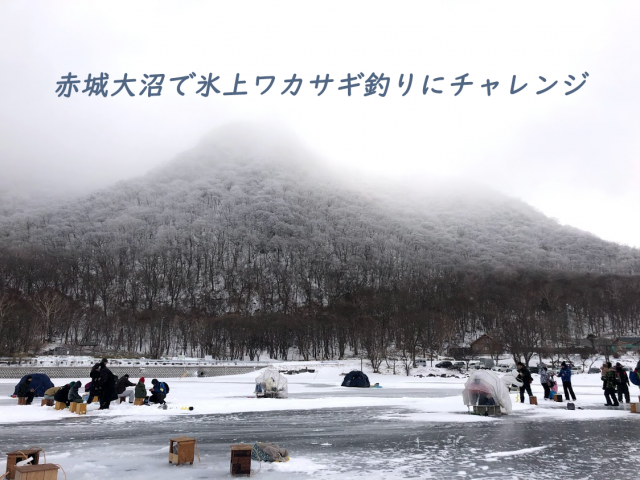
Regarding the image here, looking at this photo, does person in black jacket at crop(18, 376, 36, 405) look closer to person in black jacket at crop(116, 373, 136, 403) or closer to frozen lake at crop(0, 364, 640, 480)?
frozen lake at crop(0, 364, 640, 480)

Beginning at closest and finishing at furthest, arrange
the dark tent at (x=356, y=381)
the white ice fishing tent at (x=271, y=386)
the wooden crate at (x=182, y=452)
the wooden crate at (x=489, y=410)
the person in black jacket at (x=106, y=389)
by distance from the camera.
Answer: the wooden crate at (x=182, y=452)
the wooden crate at (x=489, y=410)
the person in black jacket at (x=106, y=389)
the white ice fishing tent at (x=271, y=386)
the dark tent at (x=356, y=381)

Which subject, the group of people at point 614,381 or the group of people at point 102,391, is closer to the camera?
the group of people at point 102,391

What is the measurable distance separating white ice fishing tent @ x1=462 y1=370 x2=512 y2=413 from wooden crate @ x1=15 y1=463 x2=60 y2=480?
17.1 meters

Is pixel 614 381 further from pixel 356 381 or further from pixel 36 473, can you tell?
pixel 36 473

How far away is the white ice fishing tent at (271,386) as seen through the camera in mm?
29688

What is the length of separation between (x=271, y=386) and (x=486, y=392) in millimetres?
13593

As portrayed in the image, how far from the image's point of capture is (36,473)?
815 centimetres

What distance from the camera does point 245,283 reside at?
160 metres

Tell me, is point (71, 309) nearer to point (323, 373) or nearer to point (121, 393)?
point (323, 373)

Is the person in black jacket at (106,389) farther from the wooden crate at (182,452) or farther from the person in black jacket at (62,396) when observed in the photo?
the wooden crate at (182,452)

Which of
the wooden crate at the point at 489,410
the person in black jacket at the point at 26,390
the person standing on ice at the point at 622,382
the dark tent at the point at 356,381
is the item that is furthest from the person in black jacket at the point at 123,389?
→ the person standing on ice at the point at 622,382

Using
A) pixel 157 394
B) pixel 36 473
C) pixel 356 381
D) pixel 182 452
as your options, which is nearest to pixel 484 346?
pixel 356 381

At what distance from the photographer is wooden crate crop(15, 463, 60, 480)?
26.4ft

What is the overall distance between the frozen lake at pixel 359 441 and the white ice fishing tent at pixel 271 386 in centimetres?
690
